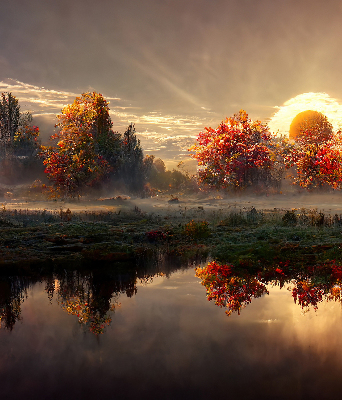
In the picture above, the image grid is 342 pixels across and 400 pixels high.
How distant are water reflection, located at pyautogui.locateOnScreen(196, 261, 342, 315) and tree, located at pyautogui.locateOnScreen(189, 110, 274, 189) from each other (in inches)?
783

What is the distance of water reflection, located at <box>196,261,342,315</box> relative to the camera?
9.17 meters

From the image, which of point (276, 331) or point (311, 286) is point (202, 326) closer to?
point (276, 331)

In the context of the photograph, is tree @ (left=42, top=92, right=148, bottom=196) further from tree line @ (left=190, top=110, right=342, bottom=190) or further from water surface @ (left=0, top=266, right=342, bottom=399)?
water surface @ (left=0, top=266, right=342, bottom=399)

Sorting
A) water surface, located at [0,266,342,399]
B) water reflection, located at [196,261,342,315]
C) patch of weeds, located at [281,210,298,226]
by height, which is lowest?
water surface, located at [0,266,342,399]

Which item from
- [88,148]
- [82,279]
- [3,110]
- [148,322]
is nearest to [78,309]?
[148,322]

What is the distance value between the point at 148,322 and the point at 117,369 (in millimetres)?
1873

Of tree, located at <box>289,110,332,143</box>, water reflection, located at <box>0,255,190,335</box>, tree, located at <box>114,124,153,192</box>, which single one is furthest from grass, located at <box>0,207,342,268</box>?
tree, located at <box>114,124,153,192</box>

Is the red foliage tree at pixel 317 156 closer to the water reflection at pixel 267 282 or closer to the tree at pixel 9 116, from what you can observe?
the water reflection at pixel 267 282

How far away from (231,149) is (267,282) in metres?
22.7

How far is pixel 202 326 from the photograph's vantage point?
760 centimetres

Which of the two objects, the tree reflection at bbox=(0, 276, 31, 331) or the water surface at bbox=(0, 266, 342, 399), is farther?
the tree reflection at bbox=(0, 276, 31, 331)

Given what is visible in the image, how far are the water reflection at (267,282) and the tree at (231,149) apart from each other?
19.9m

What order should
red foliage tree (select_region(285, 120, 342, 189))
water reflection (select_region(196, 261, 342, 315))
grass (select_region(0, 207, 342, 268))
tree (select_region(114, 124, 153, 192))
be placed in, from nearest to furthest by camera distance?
water reflection (select_region(196, 261, 342, 315)) → grass (select_region(0, 207, 342, 268)) → red foliage tree (select_region(285, 120, 342, 189)) → tree (select_region(114, 124, 153, 192))

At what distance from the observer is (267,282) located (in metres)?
10.7
